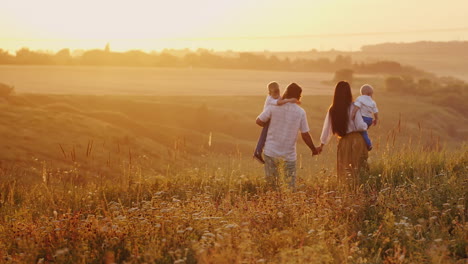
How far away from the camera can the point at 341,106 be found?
9.16 meters

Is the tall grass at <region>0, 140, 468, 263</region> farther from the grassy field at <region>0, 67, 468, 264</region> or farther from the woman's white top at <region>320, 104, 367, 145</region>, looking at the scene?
the woman's white top at <region>320, 104, 367, 145</region>

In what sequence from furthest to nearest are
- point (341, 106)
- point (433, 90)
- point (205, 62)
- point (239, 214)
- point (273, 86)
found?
point (205, 62) → point (433, 90) → point (341, 106) → point (273, 86) → point (239, 214)

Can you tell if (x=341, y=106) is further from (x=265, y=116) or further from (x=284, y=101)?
(x=265, y=116)

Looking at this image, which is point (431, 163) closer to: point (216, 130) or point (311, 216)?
point (311, 216)

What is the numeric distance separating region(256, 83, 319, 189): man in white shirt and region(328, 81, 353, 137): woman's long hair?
560mm

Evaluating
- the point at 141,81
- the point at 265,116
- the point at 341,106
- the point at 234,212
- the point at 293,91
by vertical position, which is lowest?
the point at 141,81

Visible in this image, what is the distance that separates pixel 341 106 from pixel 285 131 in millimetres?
923

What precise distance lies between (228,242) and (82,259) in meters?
1.24

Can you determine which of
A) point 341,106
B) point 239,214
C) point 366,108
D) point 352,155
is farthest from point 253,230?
point 366,108

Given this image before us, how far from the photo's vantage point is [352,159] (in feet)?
30.9

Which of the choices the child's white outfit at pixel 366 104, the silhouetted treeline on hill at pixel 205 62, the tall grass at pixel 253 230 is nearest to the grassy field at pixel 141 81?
the silhouetted treeline on hill at pixel 205 62

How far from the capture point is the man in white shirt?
28.7ft

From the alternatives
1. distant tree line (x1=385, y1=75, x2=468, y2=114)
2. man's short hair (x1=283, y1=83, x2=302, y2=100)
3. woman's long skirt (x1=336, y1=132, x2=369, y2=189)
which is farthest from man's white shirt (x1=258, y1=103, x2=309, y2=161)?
distant tree line (x1=385, y1=75, x2=468, y2=114)

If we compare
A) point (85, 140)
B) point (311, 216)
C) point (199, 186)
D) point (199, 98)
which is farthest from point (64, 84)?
point (311, 216)
